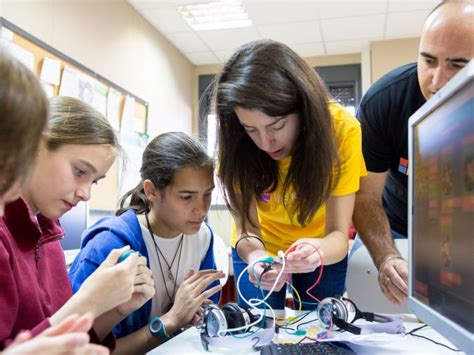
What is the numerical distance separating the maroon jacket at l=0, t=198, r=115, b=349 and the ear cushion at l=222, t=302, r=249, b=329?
25 cm

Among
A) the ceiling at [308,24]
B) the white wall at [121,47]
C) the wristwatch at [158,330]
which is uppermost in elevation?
the ceiling at [308,24]

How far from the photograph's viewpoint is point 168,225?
50.4 inches

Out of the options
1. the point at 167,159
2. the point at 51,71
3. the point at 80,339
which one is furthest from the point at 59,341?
the point at 51,71

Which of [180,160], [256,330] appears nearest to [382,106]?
[180,160]

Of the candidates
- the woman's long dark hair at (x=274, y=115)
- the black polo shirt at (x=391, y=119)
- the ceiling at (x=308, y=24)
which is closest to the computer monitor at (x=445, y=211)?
the woman's long dark hair at (x=274, y=115)

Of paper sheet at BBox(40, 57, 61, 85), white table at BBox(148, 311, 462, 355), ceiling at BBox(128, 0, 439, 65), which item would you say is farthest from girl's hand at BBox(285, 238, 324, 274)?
ceiling at BBox(128, 0, 439, 65)

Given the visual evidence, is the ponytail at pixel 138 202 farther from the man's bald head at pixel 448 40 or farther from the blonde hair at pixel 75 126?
the man's bald head at pixel 448 40

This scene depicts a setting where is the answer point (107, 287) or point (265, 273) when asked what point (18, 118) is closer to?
point (107, 287)

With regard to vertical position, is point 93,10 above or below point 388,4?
below

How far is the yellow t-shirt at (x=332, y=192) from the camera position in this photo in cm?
115

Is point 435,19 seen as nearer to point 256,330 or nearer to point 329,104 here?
point 329,104

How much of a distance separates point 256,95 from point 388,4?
262cm

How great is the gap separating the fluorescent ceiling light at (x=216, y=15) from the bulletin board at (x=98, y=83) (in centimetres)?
75

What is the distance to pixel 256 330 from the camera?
838 millimetres
